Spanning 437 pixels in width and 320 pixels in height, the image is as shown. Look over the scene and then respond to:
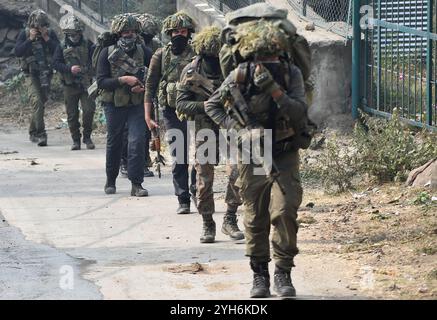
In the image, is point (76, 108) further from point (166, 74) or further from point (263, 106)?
point (263, 106)

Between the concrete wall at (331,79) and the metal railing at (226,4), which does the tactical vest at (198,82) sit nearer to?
the concrete wall at (331,79)

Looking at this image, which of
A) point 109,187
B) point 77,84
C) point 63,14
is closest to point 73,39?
point 77,84

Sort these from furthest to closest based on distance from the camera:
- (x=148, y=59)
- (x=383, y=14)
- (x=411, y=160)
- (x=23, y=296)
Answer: (x=383, y=14), (x=148, y=59), (x=411, y=160), (x=23, y=296)

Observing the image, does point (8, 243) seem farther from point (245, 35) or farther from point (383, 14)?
point (383, 14)

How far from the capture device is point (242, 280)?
8852 mm

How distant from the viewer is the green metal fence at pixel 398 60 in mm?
13320

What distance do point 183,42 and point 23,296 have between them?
11.4ft

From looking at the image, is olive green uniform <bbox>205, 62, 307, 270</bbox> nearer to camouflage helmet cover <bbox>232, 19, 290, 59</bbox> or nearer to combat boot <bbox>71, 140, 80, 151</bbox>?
camouflage helmet cover <bbox>232, 19, 290, 59</bbox>

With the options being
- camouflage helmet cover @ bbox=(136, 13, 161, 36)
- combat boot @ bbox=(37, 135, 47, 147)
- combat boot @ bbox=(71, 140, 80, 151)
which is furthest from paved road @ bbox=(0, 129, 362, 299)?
combat boot @ bbox=(37, 135, 47, 147)

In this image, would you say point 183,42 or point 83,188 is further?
point 83,188

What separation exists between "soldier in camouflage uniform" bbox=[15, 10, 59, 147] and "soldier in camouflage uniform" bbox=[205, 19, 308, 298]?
9.98 metres

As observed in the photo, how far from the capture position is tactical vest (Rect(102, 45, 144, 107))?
13000mm

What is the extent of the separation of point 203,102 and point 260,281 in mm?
2472
